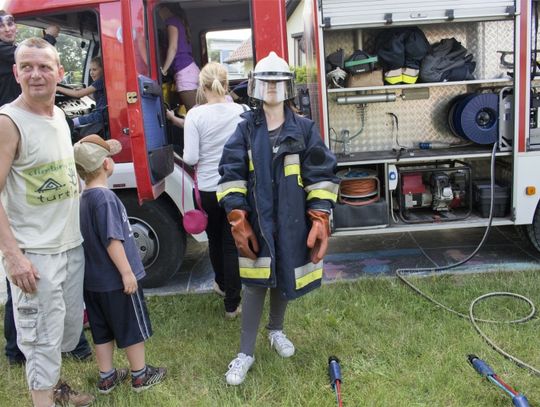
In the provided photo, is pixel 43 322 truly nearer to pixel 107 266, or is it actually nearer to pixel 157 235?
pixel 107 266

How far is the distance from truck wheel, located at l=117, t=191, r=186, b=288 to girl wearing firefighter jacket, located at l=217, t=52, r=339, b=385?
1.67 metres

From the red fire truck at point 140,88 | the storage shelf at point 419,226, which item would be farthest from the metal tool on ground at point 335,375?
the red fire truck at point 140,88

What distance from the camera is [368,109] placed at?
5.30m

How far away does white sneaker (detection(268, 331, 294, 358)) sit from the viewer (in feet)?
10.6

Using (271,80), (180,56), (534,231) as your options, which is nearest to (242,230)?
(271,80)

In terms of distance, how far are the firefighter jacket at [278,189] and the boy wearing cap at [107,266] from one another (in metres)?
0.57

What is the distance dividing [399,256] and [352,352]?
2045 mm

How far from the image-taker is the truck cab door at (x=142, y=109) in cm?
362

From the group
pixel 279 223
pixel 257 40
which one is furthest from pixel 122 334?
pixel 257 40

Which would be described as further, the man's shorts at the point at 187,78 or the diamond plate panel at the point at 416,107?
the diamond plate panel at the point at 416,107

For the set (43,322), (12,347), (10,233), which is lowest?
(12,347)

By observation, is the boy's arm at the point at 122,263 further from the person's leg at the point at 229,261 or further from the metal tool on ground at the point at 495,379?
the metal tool on ground at the point at 495,379

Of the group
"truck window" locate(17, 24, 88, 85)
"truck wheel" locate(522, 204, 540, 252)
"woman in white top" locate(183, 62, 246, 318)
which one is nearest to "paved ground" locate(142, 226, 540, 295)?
"truck wheel" locate(522, 204, 540, 252)

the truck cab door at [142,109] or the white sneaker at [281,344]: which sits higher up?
the truck cab door at [142,109]
